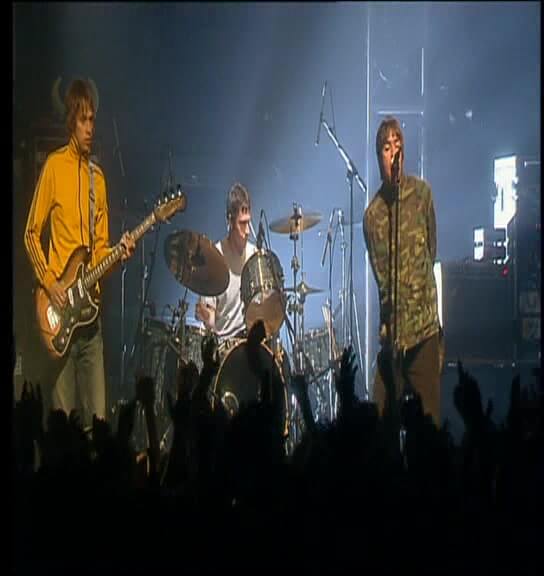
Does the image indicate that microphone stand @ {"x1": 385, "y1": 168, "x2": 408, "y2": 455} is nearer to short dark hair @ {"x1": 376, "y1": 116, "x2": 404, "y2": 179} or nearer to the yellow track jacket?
short dark hair @ {"x1": 376, "y1": 116, "x2": 404, "y2": 179}

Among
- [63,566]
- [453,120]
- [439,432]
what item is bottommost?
[63,566]

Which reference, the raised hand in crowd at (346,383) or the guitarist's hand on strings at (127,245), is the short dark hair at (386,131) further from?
the guitarist's hand on strings at (127,245)

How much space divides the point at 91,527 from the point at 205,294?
0.73 metres

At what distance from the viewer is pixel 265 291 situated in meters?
2.80

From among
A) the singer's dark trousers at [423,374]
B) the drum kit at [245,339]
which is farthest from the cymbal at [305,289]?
the singer's dark trousers at [423,374]

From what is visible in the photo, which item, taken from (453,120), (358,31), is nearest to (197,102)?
(358,31)

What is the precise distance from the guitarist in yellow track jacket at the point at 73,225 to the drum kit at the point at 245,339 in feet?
0.63

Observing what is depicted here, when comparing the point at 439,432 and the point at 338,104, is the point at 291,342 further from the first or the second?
the point at 338,104

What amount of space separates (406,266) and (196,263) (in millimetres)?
616

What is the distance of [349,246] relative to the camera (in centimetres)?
281

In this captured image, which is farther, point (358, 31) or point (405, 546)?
point (358, 31)

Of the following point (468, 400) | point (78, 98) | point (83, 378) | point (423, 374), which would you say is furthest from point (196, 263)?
point (468, 400)

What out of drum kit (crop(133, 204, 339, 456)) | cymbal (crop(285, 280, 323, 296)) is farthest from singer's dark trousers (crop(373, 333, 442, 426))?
cymbal (crop(285, 280, 323, 296))

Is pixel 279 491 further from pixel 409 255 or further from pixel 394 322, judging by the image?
pixel 409 255
